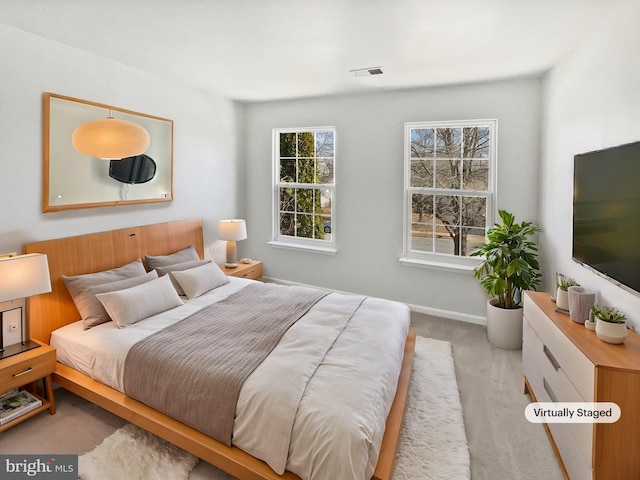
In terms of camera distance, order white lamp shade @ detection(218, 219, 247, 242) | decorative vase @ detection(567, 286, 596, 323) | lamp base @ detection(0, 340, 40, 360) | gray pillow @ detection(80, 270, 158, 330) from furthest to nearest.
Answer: white lamp shade @ detection(218, 219, 247, 242), gray pillow @ detection(80, 270, 158, 330), lamp base @ detection(0, 340, 40, 360), decorative vase @ detection(567, 286, 596, 323)

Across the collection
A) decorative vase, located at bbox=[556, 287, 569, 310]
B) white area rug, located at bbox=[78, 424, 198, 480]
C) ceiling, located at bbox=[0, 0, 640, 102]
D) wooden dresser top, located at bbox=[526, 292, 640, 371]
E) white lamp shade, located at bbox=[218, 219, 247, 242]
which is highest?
ceiling, located at bbox=[0, 0, 640, 102]

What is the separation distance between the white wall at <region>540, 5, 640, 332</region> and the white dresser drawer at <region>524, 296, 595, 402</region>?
387mm

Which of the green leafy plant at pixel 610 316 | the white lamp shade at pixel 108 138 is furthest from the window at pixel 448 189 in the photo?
the white lamp shade at pixel 108 138

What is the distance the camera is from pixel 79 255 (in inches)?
116

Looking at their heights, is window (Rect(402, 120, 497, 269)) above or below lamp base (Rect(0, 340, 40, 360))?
above

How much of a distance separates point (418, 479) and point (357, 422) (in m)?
0.59

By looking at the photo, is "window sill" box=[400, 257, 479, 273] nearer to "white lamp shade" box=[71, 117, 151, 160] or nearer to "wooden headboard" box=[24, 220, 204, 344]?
"wooden headboard" box=[24, 220, 204, 344]

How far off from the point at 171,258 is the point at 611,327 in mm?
3485

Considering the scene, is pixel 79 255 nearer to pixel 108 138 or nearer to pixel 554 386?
pixel 108 138

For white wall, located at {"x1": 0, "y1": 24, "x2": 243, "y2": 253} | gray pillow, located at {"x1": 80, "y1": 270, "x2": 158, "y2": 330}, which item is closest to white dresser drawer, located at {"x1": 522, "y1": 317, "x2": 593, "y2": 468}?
gray pillow, located at {"x1": 80, "y1": 270, "x2": 158, "y2": 330}

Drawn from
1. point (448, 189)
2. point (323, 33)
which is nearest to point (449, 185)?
point (448, 189)

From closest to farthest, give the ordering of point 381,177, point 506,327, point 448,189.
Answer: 1. point 506,327
2. point 448,189
3. point 381,177

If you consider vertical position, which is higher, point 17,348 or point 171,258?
point 171,258

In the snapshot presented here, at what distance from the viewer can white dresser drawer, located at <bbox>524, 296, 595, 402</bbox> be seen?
5.20ft
